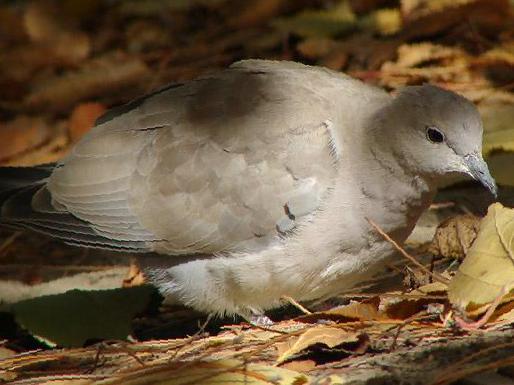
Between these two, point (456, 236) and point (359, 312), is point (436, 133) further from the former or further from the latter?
point (359, 312)

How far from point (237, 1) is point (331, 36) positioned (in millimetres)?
997

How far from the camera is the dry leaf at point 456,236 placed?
3980mm

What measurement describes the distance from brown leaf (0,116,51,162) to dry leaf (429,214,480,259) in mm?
2691

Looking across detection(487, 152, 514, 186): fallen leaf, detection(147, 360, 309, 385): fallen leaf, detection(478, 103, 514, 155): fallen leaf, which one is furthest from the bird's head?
detection(147, 360, 309, 385): fallen leaf

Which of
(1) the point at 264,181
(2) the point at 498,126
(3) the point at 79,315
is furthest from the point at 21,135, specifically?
(2) the point at 498,126

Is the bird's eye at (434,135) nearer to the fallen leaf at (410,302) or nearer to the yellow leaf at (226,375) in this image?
the fallen leaf at (410,302)

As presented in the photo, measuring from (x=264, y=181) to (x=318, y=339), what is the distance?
37.0 inches

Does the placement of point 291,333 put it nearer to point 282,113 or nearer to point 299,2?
point 282,113

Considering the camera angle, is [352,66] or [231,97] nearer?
[231,97]

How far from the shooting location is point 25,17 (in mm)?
6844

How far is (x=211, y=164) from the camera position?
4004mm

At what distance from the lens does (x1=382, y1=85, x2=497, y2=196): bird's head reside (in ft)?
12.4

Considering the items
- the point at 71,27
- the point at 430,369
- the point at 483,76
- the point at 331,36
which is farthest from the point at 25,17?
the point at 430,369

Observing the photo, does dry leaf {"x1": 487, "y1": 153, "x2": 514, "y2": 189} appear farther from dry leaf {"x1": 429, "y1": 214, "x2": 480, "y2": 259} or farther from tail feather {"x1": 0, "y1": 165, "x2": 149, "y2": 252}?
tail feather {"x1": 0, "y1": 165, "x2": 149, "y2": 252}
